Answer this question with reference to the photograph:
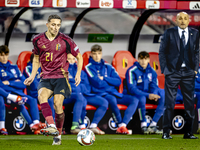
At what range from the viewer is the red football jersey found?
15.5 feet

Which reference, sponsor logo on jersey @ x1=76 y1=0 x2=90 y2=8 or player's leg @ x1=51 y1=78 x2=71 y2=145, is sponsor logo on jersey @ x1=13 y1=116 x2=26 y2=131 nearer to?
player's leg @ x1=51 y1=78 x2=71 y2=145

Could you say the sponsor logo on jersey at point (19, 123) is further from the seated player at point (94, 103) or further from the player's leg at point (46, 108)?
the player's leg at point (46, 108)

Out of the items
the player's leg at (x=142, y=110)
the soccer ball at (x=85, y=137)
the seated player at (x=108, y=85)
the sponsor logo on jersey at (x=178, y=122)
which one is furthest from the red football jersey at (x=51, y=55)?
the sponsor logo on jersey at (x=178, y=122)

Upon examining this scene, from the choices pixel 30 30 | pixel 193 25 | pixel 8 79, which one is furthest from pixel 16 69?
pixel 193 25

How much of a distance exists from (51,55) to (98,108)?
2.06m

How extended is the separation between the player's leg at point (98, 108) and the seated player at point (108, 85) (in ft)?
0.51

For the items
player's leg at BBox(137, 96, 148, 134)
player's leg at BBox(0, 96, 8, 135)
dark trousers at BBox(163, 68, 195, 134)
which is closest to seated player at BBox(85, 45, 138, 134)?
player's leg at BBox(137, 96, 148, 134)

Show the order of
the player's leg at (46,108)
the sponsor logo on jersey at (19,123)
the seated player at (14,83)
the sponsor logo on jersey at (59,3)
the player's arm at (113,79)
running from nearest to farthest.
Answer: the player's leg at (46,108)
the seated player at (14,83)
the sponsor logo on jersey at (19,123)
the sponsor logo on jersey at (59,3)
the player's arm at (113,79)

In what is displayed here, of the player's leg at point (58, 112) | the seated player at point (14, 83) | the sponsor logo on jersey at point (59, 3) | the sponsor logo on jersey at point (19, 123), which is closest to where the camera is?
the player's leg at point (58, 112)

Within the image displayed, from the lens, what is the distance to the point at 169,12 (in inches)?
308

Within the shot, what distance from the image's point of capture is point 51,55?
15.5 feet

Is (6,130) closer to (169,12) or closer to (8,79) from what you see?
(8,79)

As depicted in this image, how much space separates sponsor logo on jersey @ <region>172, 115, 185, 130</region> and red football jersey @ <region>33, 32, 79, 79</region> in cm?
283

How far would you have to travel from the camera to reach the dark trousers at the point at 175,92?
551 centimetres
